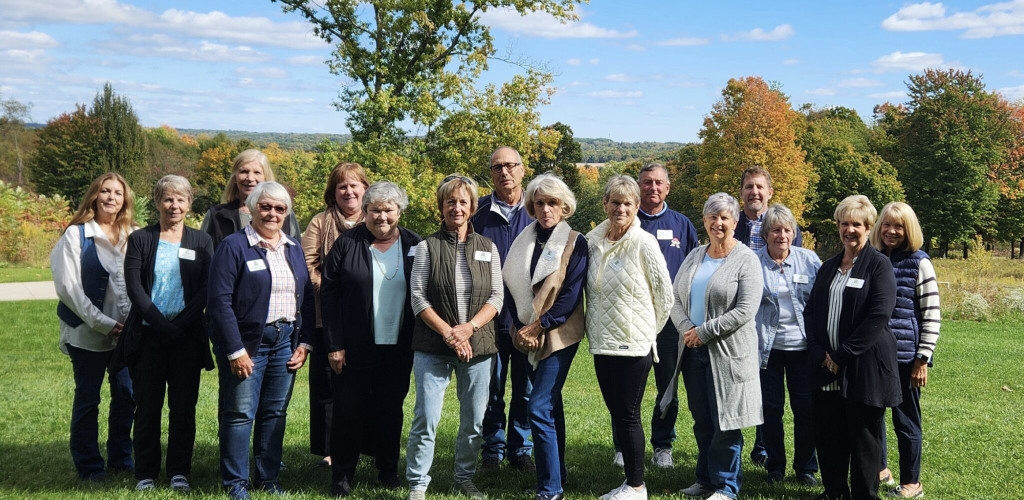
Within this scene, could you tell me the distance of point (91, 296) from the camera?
17.6 feet

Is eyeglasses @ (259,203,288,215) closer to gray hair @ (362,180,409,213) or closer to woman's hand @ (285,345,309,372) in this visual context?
gray hair @ (362,180,409,213)

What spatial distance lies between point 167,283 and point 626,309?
295 centimetres

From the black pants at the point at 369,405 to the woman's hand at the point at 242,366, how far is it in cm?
58

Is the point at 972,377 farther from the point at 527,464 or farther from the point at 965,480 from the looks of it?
the point at 527,464

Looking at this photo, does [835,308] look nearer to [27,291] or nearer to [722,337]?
[722,337]

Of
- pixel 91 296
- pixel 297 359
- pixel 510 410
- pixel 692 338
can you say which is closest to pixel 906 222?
pixel 692 338

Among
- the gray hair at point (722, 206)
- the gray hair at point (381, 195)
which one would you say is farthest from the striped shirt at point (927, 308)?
the gray hair at point (381, 195)

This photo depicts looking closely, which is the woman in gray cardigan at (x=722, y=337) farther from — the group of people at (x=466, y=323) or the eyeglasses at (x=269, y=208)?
the eyeglasses at (x=269, y=208)

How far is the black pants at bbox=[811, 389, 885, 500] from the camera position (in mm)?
4797

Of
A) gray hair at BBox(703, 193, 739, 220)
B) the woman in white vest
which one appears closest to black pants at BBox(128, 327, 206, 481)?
the woman in white vest

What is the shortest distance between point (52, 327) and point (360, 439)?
1126cm

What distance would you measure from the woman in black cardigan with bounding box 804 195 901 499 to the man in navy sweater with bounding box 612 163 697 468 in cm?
113

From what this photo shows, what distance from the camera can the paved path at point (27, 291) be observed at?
54.0 ft

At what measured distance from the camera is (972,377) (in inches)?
451
